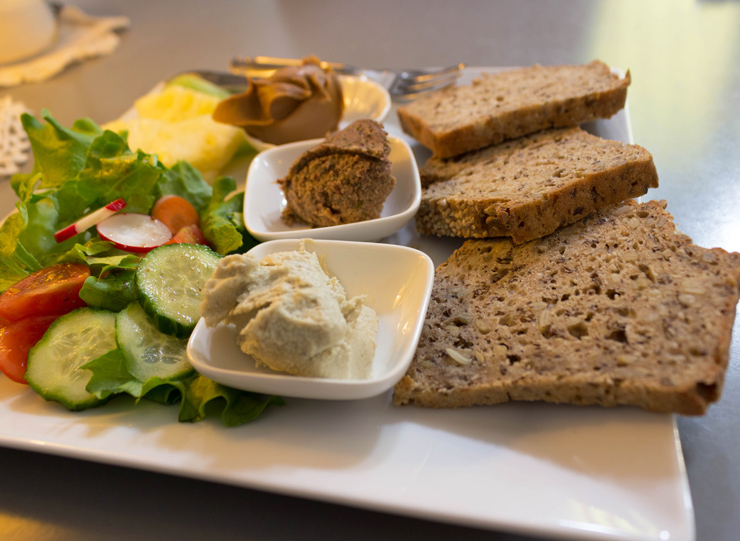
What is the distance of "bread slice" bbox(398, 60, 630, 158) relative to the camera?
310cm

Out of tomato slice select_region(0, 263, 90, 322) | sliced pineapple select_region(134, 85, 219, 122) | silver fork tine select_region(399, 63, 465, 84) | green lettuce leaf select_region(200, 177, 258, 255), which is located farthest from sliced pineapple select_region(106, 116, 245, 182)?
silver fork tine select_region(399, 63, 465, 84)

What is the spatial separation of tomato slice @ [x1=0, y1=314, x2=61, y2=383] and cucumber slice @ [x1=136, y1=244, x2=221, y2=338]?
54 centimetres

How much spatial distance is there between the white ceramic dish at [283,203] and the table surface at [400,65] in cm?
122

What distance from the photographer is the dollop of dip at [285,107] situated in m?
3.41

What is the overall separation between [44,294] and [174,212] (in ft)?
2.66

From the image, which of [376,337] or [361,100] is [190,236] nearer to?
[376,337]

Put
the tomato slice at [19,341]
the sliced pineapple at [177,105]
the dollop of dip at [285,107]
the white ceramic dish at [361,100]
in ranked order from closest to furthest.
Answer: the tomato slice at [19,341] < the dollop of dip at [285,107] < the white ceramic dish at [361,100] < the sliced pineapple at [177,105]

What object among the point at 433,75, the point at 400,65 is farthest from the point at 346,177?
the point at 400,65

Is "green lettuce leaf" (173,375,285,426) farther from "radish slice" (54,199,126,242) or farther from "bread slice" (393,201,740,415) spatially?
"radish slice" (54,199,126,242)

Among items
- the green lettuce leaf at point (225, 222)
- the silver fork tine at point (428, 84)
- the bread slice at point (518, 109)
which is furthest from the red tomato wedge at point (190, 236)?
the silver fork tine at point (428, 84)

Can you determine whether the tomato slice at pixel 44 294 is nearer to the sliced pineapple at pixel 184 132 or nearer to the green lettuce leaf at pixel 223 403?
the green lettuce leaf at pixel 223 403

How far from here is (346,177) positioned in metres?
2.59

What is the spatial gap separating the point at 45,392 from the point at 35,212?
1.15m

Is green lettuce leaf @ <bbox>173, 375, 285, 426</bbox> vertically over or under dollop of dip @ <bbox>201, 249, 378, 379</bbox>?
under
